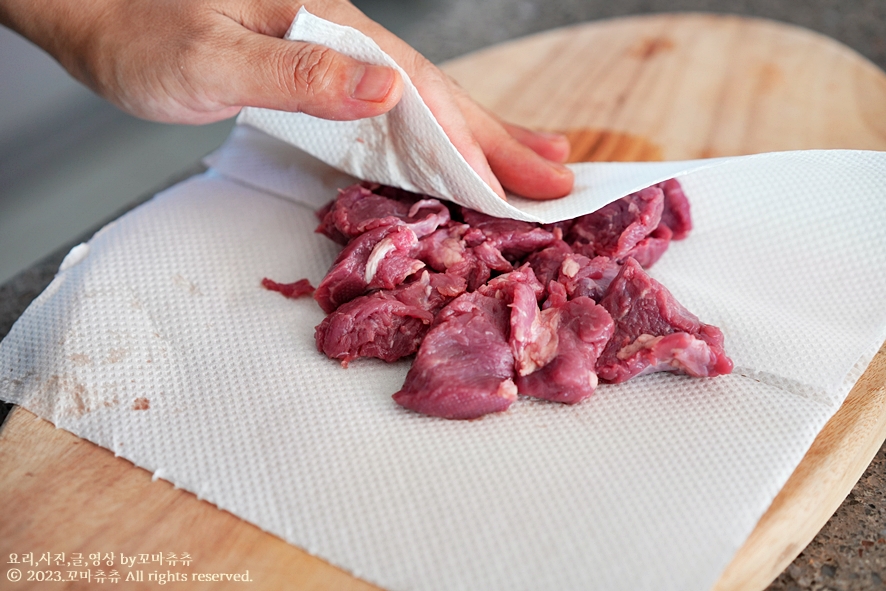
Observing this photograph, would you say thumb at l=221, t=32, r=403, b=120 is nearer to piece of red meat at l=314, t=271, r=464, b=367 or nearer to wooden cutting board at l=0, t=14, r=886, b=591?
piece of red meat at l=314, t=271, r=464, b=367

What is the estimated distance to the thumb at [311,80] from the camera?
2.15 m

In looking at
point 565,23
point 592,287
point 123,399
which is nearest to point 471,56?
point 565,23

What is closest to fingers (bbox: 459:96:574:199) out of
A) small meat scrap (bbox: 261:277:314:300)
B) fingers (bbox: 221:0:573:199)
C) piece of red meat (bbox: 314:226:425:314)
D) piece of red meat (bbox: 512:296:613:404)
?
fingers (bbox: 221:0:573:199)

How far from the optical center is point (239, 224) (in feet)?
8.75

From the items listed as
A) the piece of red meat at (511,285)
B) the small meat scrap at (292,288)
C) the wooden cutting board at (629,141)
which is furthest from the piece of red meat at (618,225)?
the small meat scrap at (292,288)

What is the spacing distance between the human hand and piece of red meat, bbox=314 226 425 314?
1.23 feet

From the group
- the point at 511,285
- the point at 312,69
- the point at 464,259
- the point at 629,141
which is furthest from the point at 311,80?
the point at 629,141

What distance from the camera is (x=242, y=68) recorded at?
2232 millimetres

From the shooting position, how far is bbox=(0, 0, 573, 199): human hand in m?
2.18

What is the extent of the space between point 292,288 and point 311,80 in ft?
2.23

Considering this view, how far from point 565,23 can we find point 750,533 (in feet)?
13.3

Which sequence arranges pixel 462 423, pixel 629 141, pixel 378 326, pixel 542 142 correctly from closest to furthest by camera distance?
1. pixel 462 423
2. pixel 378 326
3. pixel 542 142
4. pixel 629 141

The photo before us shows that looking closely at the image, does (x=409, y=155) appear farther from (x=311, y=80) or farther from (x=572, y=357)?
(x=572, y=357)

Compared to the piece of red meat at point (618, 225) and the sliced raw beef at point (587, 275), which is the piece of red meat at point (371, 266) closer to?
the sliced raw beef at point (587, 275)
